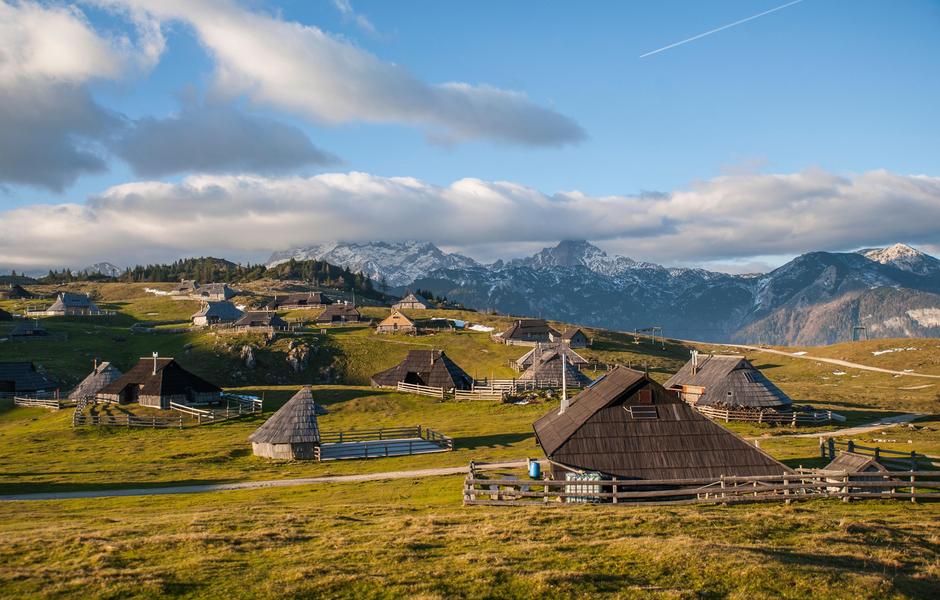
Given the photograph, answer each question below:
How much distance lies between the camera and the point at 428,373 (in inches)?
3108

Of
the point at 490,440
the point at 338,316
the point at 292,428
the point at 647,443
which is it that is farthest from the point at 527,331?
the point at 647,443

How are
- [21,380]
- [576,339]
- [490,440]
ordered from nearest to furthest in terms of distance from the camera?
1. [490,440]
2. [21,380]
3. [576,339]

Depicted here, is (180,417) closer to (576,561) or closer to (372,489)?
(372,489)

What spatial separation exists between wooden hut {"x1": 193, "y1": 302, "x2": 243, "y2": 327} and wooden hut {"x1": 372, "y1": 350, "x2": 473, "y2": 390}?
61.6 metres

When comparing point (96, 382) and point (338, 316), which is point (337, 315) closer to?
point (338, 316)

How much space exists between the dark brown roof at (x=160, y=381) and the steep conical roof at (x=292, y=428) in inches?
1044

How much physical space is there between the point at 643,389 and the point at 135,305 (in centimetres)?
16197

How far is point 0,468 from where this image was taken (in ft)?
138

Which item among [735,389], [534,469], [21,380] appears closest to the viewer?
[534,469]

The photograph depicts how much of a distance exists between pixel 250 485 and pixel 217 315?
104 meters

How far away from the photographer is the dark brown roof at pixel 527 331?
119 m

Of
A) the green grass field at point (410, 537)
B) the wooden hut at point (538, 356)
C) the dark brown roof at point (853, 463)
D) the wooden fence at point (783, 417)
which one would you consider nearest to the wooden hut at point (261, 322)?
the wooden hut at point (538, 356)

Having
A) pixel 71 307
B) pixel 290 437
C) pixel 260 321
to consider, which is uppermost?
pixel 71 307

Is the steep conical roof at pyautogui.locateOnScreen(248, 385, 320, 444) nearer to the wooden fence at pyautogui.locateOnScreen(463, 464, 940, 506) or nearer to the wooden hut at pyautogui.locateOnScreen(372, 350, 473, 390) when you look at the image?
the wooden fence at pyautogui.locateOnScreen(463, 464, 940, 506)
